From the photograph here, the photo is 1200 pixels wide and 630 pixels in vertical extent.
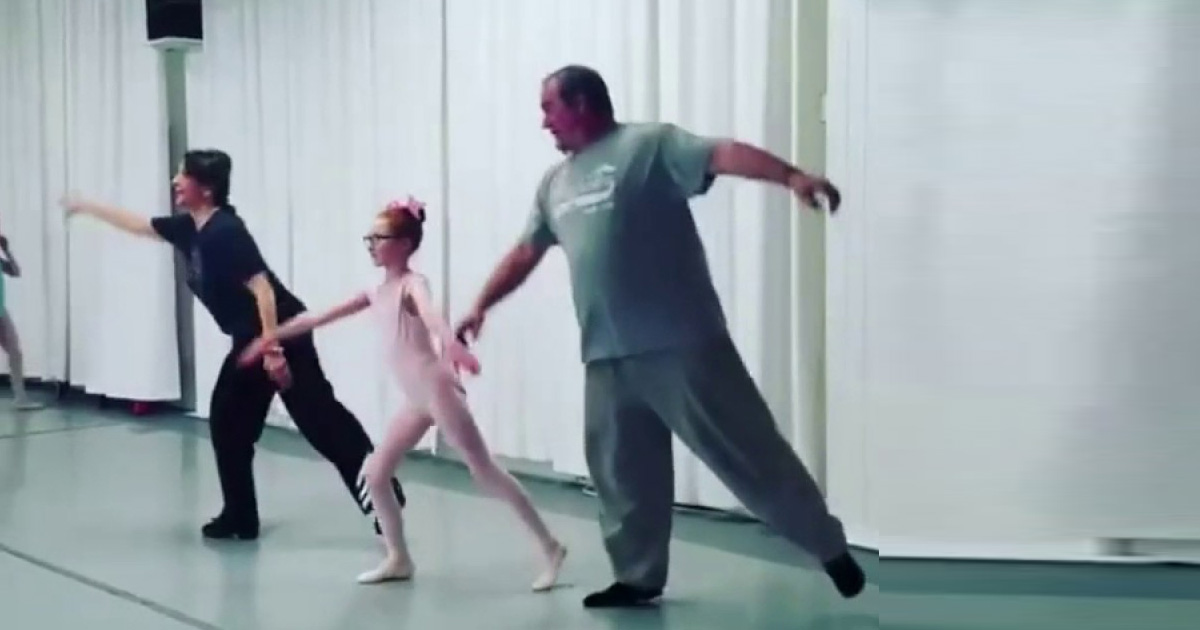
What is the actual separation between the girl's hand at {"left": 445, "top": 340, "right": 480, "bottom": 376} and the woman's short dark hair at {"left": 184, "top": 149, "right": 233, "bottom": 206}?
1.31 m

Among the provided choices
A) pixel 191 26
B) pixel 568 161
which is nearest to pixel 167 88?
pixel 191 26

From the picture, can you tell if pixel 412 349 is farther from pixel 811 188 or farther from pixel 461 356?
pixel 811 188

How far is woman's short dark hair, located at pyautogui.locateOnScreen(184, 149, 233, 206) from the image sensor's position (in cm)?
446

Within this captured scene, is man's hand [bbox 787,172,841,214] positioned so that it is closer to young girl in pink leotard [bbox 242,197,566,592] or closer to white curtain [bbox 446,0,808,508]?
young girl in pink leotard [bbox 242,197,566,592]

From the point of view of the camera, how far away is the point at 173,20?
7.07 metres

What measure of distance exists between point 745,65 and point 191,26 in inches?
144

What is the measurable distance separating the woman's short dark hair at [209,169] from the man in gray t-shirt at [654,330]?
4.59 feet

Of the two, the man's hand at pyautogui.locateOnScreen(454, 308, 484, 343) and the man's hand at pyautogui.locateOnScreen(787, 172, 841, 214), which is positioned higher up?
the man's hand at pyautogui.locateOnScreen(787, 172, 841, 214)

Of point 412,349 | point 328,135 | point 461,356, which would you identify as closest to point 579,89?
A: point 461,356

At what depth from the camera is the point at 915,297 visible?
146 inches

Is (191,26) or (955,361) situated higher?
(191,26)

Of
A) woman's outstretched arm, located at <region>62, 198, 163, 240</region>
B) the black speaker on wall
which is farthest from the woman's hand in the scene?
the black speaker on wall

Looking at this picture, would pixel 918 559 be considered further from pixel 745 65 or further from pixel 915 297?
pixel 745 65

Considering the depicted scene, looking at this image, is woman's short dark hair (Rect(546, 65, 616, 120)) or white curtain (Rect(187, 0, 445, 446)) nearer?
woman's short dark hair (Rect(546, 65, 616, 120))
